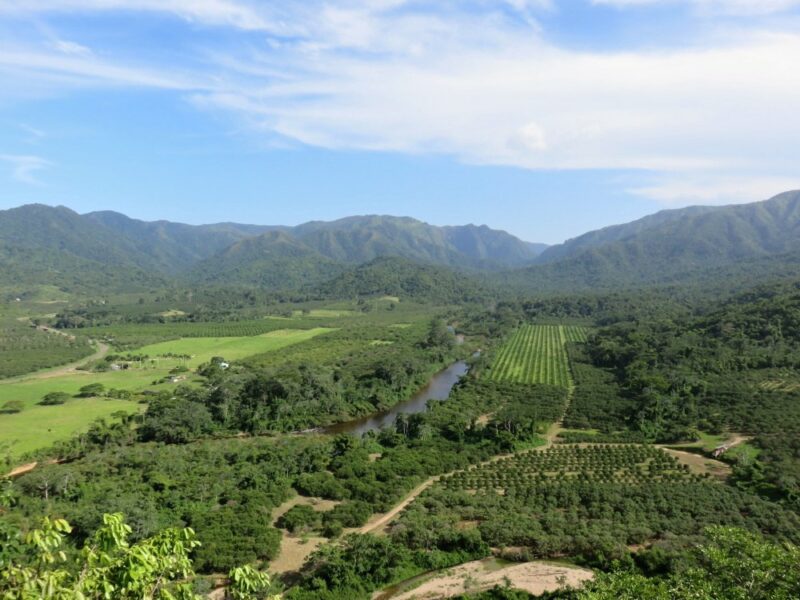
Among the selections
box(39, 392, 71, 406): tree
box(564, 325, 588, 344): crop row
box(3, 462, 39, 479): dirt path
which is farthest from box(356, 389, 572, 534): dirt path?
box(564, 325, 588, 344): crop row

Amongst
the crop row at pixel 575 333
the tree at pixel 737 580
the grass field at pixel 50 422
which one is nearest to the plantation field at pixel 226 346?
the grass field at pixel 50 422

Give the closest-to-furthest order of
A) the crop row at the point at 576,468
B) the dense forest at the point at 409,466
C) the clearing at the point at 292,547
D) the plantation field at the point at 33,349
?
the dense forest at the point at 409,466
the clearing at the point at 292,547
the crop row at the point at 576,468
the plantation field at the point at 33,349

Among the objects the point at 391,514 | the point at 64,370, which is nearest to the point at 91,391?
the point at 64,370

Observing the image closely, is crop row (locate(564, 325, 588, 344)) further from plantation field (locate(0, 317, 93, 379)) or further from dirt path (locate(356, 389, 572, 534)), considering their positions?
plantation field (locate(0, 317, 93, 379))

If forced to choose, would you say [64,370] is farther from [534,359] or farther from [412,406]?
[534,359]

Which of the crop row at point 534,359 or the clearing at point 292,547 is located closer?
the clearing at point 292,547

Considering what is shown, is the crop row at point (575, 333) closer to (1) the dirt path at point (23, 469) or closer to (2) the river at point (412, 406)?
(2) the river at point (412, 406)

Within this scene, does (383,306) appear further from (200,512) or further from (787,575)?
(787,575)
